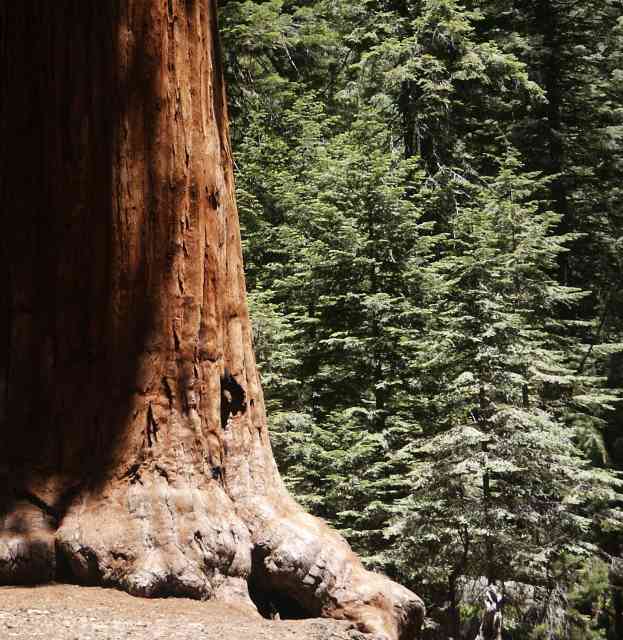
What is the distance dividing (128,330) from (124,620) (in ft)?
5.11

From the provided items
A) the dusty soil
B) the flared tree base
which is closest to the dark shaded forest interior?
the flared tree base

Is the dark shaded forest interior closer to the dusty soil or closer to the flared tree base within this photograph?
the flared tree base

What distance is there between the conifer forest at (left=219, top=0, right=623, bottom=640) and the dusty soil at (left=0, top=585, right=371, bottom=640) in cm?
716

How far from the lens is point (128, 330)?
4.39 metres

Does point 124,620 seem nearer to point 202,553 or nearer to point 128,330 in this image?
point 202,553

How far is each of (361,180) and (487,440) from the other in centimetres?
510

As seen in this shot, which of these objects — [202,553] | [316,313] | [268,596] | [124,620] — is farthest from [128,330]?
[316,313]

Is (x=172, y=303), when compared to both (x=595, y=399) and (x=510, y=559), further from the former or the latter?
(x=595, y=399)

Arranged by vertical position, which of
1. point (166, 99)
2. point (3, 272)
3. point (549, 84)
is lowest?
point (3, 272)

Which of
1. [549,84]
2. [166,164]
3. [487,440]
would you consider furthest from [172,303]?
[549,84]

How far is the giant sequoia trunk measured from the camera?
4227 millimetres

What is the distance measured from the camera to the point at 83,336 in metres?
4.38

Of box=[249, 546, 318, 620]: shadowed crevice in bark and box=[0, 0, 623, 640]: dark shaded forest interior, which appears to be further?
box=[249, 546, 318, 620]: shadowed crevice in bark

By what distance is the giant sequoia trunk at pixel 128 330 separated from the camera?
4.23 meters
